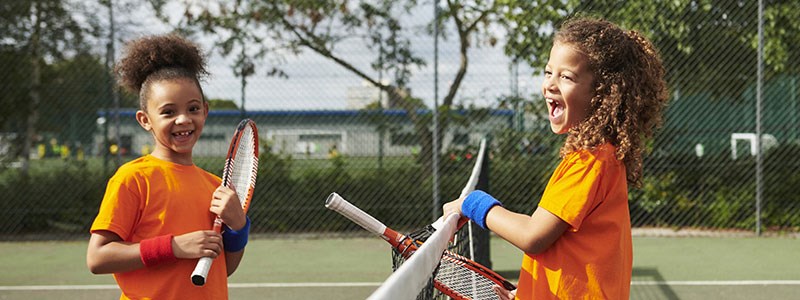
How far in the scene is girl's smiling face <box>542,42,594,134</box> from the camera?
1992 mm

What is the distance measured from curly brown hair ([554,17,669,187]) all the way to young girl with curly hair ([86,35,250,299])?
35.4 inches

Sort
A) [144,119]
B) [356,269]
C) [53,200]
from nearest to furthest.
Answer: [144,119]
[356,269]
[53,200]

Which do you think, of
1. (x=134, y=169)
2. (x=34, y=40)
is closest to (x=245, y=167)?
(x=134, y=169)

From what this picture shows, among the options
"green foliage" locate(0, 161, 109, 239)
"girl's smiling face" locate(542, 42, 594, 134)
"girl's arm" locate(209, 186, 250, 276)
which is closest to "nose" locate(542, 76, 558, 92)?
"girl's smiling face" locate(542, 42, 594, 134)

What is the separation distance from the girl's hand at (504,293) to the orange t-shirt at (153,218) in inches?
29.3

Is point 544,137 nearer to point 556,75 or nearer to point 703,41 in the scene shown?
point 703,41

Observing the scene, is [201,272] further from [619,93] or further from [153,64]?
[619,93]

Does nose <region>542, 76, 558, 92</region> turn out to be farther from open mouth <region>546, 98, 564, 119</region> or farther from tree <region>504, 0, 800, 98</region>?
tree <region>504, 0, 800, 98</region>

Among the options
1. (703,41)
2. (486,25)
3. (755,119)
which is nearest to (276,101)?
(486,25)

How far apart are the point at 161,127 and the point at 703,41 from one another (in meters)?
6.63

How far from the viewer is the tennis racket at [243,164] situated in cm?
227

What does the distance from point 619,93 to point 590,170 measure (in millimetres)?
203

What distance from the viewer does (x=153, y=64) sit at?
2.23 meters

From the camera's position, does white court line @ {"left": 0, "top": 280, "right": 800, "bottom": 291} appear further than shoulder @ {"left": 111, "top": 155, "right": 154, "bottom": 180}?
Yes
